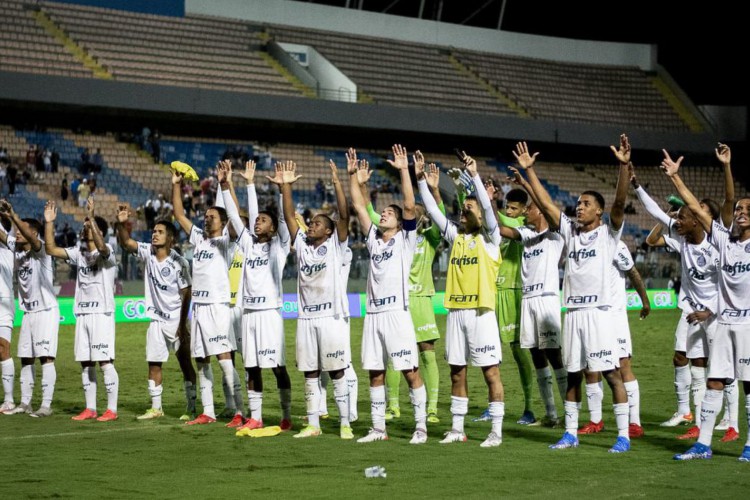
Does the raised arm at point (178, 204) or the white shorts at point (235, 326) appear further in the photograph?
the white shorts at point (235, 326)

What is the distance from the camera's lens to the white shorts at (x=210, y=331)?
41.4 ft

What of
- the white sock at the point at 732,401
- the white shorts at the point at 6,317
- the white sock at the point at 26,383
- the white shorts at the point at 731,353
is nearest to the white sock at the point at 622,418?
the white shorts at the point at 731,353

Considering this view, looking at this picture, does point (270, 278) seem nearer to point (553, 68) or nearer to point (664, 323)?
point (664, 323)

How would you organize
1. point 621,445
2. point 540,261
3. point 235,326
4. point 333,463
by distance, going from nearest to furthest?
1. point 333,463
2. point 621,445
3. point 540,261
4. point 235,326

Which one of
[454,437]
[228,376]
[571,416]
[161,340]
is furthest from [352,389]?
[571,416]

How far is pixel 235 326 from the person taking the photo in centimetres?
1332

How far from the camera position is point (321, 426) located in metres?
12.4

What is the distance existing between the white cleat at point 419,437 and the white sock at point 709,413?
9.30 feet

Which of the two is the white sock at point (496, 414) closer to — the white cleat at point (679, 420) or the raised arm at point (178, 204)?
the white cleat at point (679, 420)

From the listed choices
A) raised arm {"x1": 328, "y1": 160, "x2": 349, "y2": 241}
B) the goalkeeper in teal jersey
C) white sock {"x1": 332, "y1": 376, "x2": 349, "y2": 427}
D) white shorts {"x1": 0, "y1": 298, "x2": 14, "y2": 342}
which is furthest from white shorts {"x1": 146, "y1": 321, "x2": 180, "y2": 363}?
raised arm {"x1": 328, "y1": 160, "x2": 349, "y2": 241}

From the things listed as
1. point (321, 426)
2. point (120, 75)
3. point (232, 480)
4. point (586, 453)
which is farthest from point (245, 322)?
point (120, 75)

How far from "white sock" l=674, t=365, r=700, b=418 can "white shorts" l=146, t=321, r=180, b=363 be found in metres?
6.27

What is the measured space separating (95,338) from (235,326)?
179 cm

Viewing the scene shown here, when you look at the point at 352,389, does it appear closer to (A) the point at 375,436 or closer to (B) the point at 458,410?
(A) the point at 375,436
